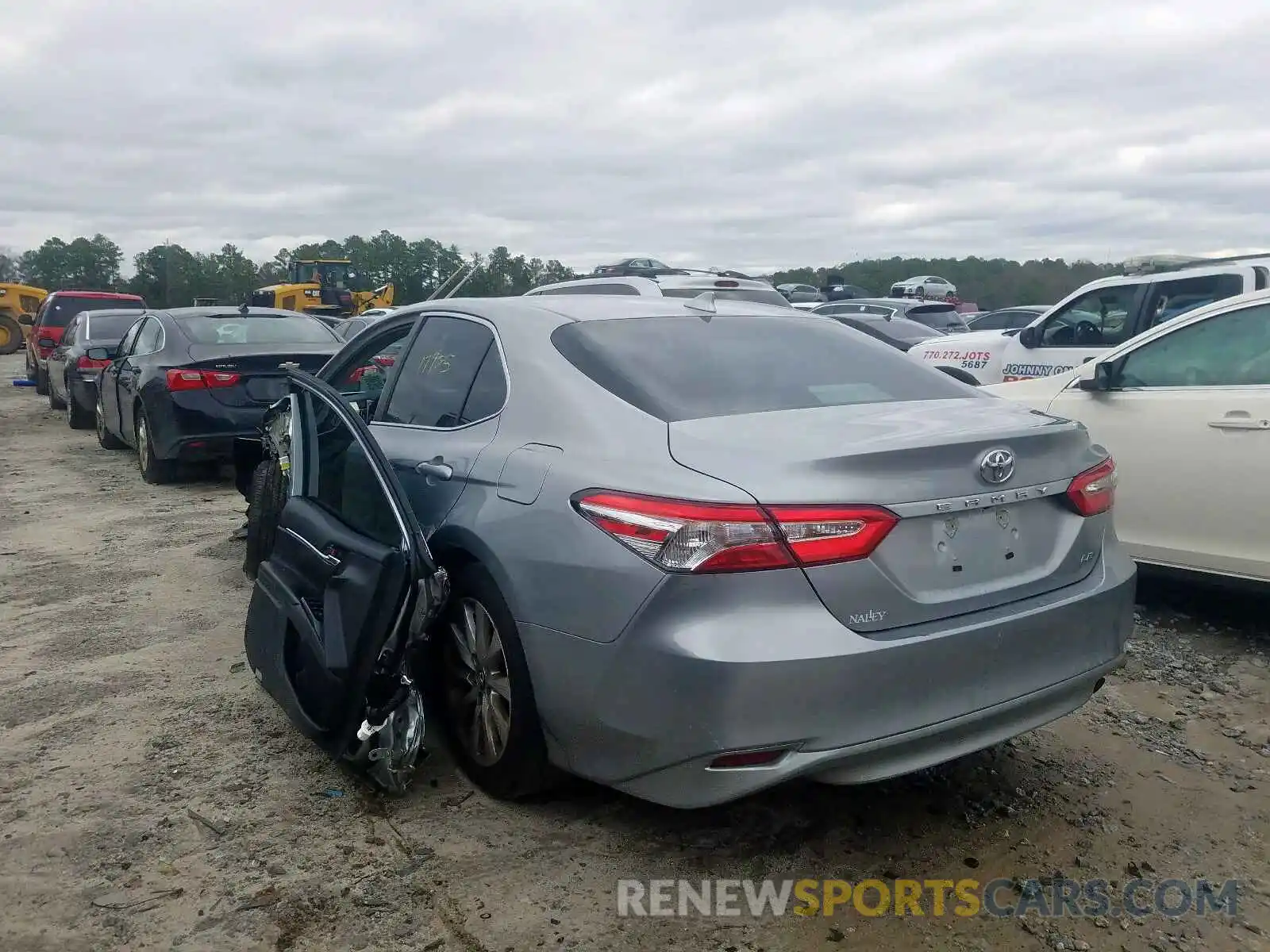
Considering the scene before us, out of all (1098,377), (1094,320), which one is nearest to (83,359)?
(1094,320)

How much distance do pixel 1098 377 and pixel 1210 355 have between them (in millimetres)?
502

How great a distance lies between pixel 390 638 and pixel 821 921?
1.39m

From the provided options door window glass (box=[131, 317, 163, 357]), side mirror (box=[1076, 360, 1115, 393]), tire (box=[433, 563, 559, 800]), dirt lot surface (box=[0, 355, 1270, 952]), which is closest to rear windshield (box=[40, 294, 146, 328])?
door window glass (box=[131, 317, 163, 357])

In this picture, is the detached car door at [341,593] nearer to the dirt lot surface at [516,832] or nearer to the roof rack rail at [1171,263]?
the dirt lot surface at [516,832]

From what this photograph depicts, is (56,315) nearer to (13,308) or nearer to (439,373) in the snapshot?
(13,308)

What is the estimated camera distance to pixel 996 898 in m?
2.78

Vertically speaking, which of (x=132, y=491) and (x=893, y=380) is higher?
(x=893, y=380)

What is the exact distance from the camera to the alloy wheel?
10.3 feet

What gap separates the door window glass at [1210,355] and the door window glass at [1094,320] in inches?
150

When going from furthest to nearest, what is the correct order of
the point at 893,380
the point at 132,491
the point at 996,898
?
1. the point at 132,491
2. the point at 893,380
3. the point at 996,898

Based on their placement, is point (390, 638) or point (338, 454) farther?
point (338, 454)

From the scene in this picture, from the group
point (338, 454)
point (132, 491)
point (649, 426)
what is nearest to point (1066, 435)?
point (649, 426)

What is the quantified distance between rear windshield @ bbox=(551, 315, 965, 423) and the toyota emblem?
51 cm

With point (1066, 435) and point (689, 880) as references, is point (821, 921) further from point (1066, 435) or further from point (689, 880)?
point (1066, 435)
